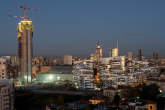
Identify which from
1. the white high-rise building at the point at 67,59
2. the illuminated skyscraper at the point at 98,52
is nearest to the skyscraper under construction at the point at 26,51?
the illuminated skyscraper at the point at 98,52

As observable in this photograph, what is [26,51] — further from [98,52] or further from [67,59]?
[67,59]

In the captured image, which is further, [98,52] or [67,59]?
[67,59]

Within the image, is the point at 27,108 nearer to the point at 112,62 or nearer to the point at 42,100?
the point at 42,100

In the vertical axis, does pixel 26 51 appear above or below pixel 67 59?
above

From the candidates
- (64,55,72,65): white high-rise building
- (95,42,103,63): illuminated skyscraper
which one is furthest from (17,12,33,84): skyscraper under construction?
(64,55,72,65): white high-rise building

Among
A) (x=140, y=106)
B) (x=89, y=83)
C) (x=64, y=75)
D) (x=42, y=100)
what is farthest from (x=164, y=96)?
(x=64, y=75)

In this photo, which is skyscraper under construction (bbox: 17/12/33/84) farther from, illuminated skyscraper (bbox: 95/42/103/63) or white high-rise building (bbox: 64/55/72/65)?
white high-rise building (bbox: 64/55/72/65)

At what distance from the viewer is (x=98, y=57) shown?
16.5 meters

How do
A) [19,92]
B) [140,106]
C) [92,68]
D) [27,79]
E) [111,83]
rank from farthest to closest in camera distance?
[27,79], [92,68], [111,83], [19,92], [140,106]

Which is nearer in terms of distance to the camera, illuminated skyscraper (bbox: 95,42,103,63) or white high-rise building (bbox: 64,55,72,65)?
illuminated skyscraper (bbox: 95,42,103,63)

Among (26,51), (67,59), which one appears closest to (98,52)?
(26,51)

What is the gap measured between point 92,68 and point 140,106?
858 cm

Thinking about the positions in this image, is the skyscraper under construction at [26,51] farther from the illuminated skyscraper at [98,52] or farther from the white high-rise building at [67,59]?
the white high-rise building at [67,59]

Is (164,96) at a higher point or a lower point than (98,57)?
lower
